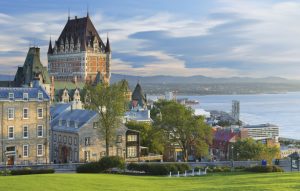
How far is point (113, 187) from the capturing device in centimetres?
2769

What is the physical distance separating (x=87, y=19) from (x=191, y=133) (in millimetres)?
88602

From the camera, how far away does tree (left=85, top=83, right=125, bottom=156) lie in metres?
60.2

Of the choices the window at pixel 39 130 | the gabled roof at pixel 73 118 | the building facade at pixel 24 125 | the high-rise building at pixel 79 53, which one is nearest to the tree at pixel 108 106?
the gabled roof at pixel 73 118

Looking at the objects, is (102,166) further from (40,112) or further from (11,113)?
(40,112)

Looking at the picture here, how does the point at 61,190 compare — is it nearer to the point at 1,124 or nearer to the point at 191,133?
the point at 1,124

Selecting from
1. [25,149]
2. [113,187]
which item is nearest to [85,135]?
[25,149]

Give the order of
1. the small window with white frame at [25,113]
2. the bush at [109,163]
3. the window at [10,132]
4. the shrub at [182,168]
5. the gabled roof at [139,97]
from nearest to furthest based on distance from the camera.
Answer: the bush at [109,163]
the shrub at [182,168]
the window at [10,132]
the small window with white frame at [25,113]
the gabled roof at [139,97]

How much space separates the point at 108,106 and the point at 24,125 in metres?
10.5

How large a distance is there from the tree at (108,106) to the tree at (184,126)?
10028mm

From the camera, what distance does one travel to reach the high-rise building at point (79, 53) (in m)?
149

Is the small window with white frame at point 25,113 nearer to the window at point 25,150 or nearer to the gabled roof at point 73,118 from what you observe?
the window at point 25,150

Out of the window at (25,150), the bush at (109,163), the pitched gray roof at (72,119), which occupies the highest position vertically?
the pitched gray roof at (72,119)

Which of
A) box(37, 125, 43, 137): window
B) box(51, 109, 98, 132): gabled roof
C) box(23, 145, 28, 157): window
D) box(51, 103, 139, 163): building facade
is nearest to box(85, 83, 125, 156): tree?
box(51, 103, 139, 163): building facade

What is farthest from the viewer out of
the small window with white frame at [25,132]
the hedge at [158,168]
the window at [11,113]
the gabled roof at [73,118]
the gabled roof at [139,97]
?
the gabled roof at [139,97]
